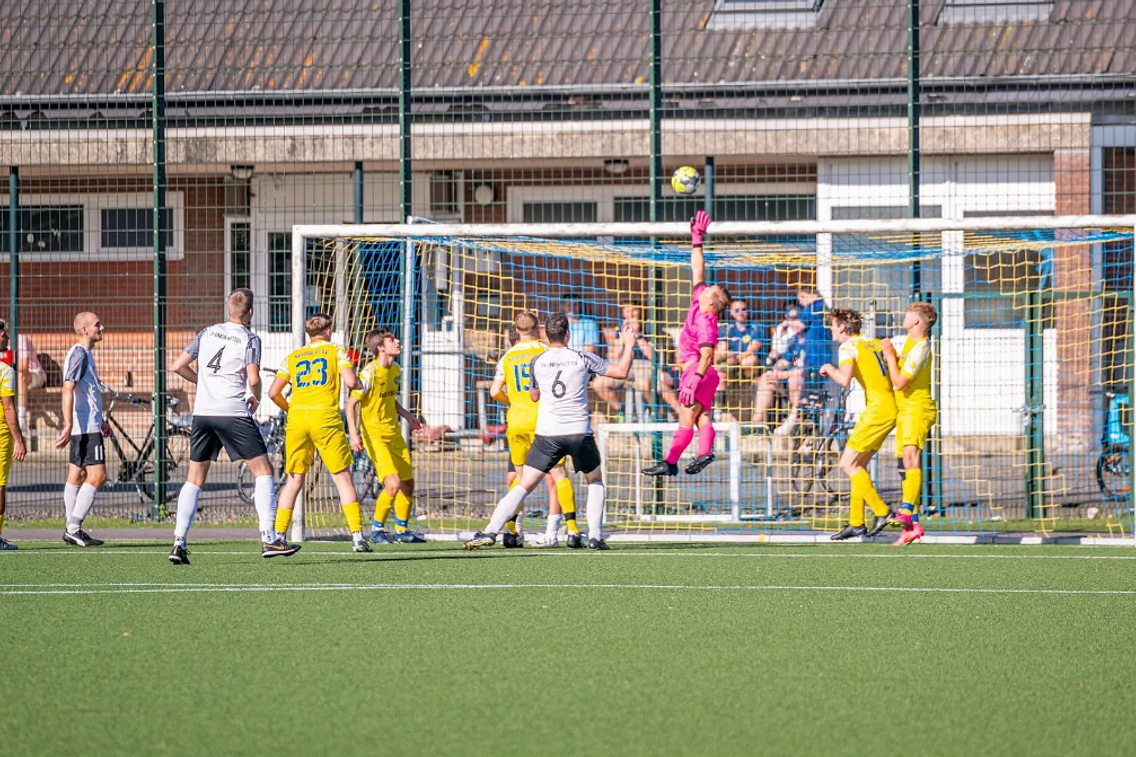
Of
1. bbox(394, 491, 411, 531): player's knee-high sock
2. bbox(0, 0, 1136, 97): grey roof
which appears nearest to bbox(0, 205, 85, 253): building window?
bbox(0, 0, 1136, 97): grey roof

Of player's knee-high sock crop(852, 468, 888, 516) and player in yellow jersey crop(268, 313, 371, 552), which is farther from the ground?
player in yellow jersey crop(268, 313, 371, 552)

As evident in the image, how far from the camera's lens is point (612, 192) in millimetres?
17359

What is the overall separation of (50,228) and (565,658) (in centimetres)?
1219

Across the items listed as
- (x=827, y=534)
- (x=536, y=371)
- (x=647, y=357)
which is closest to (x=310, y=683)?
(x=536, y=371)

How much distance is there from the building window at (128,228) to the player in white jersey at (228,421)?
19.1ft

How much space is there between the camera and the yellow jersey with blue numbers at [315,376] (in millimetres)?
10594

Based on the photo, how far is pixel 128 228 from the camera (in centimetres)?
1581

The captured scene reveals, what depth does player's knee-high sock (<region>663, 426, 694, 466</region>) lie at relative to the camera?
37.1 ft

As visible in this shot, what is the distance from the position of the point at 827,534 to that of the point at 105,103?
28.4 ft

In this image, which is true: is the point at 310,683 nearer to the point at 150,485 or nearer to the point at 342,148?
the point at 150,485

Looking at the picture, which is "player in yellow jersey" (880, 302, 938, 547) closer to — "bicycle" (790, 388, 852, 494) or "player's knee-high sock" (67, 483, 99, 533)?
"bicycle" (790, 388, 852, 494)

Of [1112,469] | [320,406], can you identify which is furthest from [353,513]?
[1112,469]

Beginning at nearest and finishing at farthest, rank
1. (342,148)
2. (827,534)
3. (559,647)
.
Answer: (559,647)
(827,534)
(342,148)

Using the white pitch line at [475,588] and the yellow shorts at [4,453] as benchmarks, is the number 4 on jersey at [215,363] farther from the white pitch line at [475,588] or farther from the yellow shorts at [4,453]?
the yellow shorts at [4,453]
